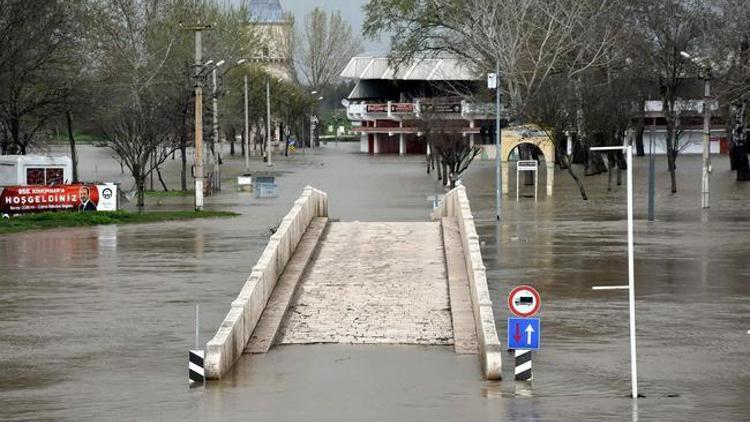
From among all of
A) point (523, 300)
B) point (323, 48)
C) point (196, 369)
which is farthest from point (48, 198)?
point (323, 48)

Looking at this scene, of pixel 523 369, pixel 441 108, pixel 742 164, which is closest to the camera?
pixel 523 369

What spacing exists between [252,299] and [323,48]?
156605 millimetres

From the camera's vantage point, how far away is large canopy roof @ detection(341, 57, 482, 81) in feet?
410

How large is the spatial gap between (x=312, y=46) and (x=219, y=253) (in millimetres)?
142051

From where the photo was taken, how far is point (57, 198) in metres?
49.9

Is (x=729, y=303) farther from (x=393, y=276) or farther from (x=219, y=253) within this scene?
(x=219, y=253)

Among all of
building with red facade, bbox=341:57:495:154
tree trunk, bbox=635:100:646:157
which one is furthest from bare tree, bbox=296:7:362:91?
tree trunk, bbox=635:100:646:157

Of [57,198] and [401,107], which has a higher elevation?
[401,107]

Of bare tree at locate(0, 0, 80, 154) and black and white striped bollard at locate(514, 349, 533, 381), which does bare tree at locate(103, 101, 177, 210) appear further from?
black and white striped bollard at locate(514, 349, 533, 381)

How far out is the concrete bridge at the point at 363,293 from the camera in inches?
915

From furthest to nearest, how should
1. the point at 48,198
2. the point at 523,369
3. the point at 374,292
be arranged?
the point at 48,198
the point at 374,292
the point at 523,369

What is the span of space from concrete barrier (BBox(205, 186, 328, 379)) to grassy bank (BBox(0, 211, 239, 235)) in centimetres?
1319

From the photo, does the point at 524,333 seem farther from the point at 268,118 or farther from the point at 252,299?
the point at 268,118

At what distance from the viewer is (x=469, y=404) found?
18875 millimetres
